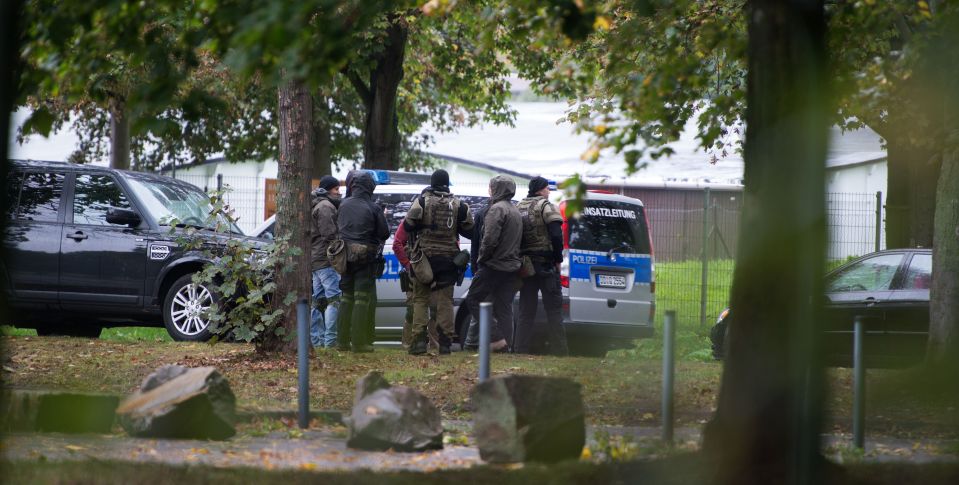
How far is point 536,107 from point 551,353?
166ft

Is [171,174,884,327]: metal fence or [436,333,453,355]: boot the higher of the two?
[171,174,884,327]: metal fence

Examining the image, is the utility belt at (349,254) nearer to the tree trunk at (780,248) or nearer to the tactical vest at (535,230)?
the tactical vest at (535,230)

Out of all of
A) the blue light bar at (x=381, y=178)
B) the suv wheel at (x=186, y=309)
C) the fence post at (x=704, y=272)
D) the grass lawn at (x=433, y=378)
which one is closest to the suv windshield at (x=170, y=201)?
the suv wheel at (x=186, y=309)

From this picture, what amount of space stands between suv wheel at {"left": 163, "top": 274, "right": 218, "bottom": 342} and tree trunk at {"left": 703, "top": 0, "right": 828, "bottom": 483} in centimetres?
751

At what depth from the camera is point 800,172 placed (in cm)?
585

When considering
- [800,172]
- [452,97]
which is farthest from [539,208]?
[452,97]

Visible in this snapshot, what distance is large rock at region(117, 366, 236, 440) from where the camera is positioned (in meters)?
7.53

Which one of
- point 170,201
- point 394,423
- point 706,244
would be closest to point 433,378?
point 394,423

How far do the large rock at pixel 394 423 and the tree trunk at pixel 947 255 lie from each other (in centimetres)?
525

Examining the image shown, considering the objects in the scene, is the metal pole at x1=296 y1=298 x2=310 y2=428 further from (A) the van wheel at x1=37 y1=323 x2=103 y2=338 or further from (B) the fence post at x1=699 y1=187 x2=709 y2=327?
(B) the fence post at x1=699 y1=187 x2=709 y2=327

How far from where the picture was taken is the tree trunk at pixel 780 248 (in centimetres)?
584

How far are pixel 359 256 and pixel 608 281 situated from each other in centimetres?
308

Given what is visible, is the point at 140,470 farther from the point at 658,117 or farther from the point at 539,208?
the point at 539,208

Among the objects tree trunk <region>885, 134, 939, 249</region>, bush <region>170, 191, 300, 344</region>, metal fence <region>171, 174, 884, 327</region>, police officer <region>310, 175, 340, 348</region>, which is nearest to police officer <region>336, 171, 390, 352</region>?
police officer <region>310, 175, 340, 348</region>
